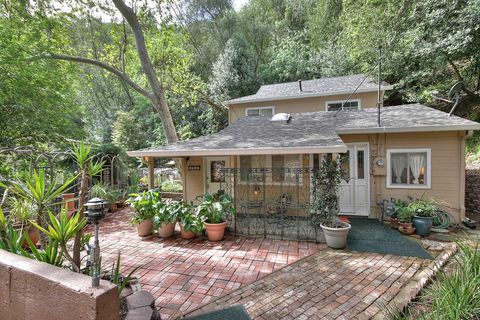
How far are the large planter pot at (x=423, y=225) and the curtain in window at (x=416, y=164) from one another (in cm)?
140

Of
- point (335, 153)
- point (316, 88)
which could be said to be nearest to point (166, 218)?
point (335, 153)

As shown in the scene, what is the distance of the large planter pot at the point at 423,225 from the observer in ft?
18.5

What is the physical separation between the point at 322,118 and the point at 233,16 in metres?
14.4

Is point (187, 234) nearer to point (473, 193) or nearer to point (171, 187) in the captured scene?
point (171, 187)

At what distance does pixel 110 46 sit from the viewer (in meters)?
10.5

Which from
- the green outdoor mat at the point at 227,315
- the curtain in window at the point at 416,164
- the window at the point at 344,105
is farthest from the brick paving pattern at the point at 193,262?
the window at the point at 344,105

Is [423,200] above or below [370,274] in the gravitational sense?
above

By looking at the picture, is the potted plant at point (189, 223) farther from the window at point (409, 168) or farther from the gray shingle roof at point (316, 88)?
the gray shingle roof at point (316, 88)

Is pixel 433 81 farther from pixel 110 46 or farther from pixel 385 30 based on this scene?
pixel 110 46

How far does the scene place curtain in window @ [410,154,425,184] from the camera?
662cm

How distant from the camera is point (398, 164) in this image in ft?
22.5

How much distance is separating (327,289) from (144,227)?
4.26 metres

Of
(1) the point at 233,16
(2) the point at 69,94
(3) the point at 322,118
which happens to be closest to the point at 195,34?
(1) the point at 233,16

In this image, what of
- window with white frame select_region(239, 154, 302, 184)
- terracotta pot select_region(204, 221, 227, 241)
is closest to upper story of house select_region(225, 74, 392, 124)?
window with white frame select_region(239, 154, 302, 184)
